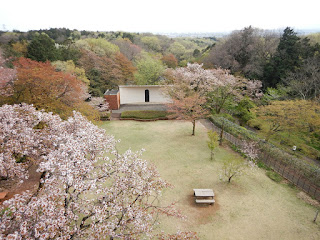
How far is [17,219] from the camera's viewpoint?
3.82 m

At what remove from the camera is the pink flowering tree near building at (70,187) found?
393cm

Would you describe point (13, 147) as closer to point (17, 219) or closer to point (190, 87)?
point (17, 219)

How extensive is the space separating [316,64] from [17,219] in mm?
25600

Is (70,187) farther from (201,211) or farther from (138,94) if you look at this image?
(138,94)

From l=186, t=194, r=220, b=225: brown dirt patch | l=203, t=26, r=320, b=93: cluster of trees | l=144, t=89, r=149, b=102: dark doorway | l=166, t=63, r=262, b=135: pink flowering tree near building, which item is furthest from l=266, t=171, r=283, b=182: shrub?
l=144, t=89, r=149, b=102: dark doorway

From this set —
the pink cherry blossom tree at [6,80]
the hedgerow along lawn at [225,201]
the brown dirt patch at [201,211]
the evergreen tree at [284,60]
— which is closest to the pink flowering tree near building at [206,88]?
the hedgerow along lawn at [225,201]

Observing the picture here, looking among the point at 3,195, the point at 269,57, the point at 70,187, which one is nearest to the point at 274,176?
the point at 70,187

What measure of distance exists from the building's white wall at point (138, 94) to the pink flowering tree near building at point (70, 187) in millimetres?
15881

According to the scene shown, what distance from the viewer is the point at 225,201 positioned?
8500 millimetres

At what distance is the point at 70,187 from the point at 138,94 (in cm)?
1923

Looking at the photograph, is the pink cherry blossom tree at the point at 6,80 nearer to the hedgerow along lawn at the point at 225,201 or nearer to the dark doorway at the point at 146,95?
the hedgerow along lawn at the point at 225,201

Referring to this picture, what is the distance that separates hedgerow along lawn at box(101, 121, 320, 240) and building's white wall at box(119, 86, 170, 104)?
1120 centimetres

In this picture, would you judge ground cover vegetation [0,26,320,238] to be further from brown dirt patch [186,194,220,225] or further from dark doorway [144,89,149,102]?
brown dirt patch [186,194,220,225]

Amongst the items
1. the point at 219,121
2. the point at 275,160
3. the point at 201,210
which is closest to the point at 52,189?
the point at 201,210
